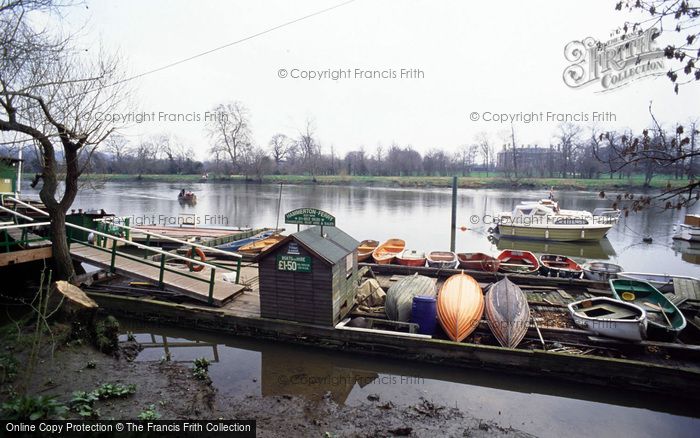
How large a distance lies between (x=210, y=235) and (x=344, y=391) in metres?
15.5

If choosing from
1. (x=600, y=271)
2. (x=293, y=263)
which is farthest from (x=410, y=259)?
(x=293, y=263)

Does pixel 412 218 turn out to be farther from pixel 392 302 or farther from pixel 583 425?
pixel 583 425

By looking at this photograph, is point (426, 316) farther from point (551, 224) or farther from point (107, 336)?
point (551, 224)

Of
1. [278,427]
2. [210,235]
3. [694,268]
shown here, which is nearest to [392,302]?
[278,427]

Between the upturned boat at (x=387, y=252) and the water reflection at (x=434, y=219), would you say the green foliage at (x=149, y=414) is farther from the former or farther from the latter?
the water reflection at (x=434, y=219)

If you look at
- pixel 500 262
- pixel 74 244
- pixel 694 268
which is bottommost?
pixel 694 268

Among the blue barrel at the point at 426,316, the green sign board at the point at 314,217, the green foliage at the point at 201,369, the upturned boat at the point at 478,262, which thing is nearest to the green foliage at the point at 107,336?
the green foliage at the point at 201,369

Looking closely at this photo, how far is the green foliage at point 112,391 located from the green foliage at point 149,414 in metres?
0.65

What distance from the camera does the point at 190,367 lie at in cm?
837

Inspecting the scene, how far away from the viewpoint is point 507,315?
880cm

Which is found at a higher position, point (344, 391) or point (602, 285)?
point (602, 285)

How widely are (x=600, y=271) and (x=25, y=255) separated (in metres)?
16.8

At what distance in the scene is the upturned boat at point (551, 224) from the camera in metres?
24.2

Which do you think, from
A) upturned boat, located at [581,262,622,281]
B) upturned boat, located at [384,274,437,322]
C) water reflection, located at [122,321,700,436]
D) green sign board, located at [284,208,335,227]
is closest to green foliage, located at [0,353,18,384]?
water reflection, located at [122,321,700,436]
